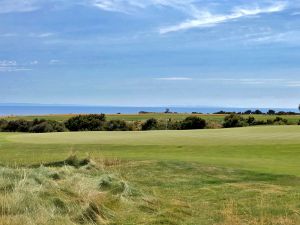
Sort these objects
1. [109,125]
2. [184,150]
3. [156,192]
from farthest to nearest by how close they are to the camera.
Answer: [109,125]
[184,150]
[156,192]

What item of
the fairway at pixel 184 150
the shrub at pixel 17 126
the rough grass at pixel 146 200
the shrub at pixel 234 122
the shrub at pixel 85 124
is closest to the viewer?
the rough grass at pixel 146 200

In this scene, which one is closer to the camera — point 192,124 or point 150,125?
point 192,124

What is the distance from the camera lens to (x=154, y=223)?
1055cm

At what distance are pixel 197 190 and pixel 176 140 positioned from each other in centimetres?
2134

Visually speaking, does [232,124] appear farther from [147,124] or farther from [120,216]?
[120,216]

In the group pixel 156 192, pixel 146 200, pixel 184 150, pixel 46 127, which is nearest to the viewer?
pixel 146 200

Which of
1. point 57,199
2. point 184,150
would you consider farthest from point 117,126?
point 57,199

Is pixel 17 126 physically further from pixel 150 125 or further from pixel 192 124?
pixel 192 124

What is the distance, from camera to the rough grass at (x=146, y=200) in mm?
10172

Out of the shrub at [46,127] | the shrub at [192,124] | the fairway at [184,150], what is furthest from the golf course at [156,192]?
the shrub at [192,124]

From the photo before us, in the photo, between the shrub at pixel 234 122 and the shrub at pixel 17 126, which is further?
the shrub at pixel 17 126

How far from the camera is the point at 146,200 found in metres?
12.9

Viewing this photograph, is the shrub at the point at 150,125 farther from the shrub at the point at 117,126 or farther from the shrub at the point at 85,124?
the shrub at the point at 85,124

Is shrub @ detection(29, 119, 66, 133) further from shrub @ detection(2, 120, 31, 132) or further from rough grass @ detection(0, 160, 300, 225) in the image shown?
rough grass @ detection(0, 160, 300, 225)
